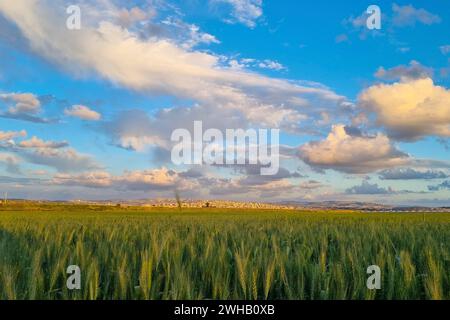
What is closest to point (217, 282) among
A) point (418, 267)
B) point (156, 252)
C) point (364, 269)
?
point (156, 252)

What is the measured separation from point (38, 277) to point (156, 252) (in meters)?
1.12

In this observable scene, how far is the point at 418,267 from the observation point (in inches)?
193

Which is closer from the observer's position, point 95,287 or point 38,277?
point 95,287

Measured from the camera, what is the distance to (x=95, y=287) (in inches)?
130
